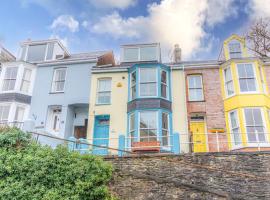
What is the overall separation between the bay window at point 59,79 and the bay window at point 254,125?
41.8 feet

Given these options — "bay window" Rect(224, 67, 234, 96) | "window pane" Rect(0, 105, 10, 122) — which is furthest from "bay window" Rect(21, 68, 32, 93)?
"bay window" Rect(224, 67, 234, 96)

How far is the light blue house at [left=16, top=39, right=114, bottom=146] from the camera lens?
15523 millimetres

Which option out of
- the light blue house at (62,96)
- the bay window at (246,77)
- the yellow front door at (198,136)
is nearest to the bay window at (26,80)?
the light blue house at (62,96)

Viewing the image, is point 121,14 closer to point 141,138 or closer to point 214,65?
point 214,65

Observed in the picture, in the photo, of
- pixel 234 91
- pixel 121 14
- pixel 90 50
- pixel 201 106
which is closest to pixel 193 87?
pixel 201 106

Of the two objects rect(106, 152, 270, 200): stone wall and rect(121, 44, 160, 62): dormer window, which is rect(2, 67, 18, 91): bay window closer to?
rect(121, 44, 160, 62): dormer window

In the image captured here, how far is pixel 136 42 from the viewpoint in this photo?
18.1 meters

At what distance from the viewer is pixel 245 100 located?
44.8 ft

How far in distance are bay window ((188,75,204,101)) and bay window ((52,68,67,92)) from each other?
30.5 feet

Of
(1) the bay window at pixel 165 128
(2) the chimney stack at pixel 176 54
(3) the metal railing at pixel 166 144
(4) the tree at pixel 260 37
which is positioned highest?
(4) the tree at pixel 260 37

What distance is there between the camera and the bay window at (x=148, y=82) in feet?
47.9

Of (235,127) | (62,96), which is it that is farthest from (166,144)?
(62,96)

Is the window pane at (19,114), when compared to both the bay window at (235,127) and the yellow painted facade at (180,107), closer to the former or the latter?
the yellow painted facade at (180,107)

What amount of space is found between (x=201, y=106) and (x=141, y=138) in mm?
4682
